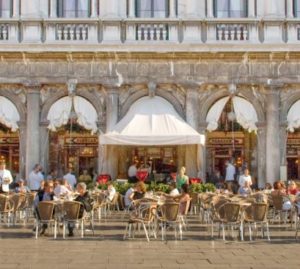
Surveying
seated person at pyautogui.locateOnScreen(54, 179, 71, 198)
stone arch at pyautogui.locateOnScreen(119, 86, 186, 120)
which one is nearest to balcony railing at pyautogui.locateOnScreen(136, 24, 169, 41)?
stone arch at pyautogui.locateOnScreen(119, 86, 186, 120)

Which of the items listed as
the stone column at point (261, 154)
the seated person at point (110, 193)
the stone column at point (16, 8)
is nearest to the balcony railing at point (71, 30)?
the stone column at point (16, 8)

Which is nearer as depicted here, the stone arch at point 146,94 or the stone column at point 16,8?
the stone arch at point 146,94

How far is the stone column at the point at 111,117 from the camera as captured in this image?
25641mm

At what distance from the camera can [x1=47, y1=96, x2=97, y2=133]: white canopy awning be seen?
25.9 m

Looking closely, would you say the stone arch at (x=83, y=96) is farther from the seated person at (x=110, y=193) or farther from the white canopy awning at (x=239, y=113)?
the seated person at (x=110, y=193)

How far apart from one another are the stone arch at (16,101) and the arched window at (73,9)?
335 cm

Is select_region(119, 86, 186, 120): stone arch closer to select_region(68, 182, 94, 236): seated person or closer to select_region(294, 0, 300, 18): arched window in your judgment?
select_region(294, 0, 300, 18): arched window

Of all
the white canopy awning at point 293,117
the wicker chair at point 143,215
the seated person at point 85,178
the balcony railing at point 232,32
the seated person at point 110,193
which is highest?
the balcony railing at point 232,32

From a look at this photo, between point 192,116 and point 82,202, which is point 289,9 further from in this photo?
point 82,202

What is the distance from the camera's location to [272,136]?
25703mm

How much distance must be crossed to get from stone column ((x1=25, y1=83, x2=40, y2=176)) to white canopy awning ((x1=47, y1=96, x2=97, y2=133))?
0.51 metres

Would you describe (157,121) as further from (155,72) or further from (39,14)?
(39,14)

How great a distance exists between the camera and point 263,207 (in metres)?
16.5

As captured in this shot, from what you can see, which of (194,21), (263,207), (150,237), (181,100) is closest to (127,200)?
(150,237)
